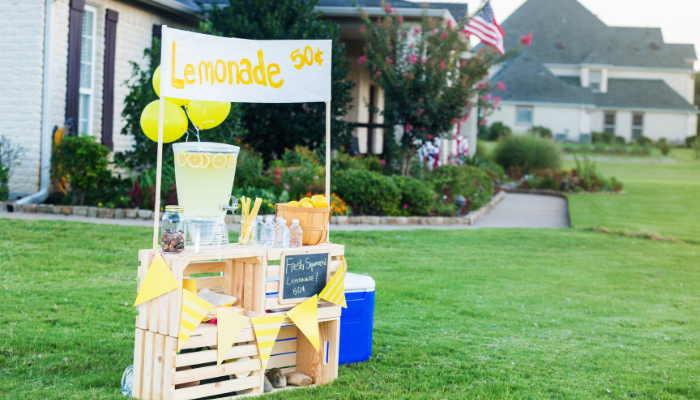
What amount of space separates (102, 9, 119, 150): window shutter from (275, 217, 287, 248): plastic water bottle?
27.7 feet

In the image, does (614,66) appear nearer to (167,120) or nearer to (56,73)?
(56,73)

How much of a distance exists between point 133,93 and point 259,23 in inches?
146

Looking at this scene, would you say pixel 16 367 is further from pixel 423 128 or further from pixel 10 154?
pixel 423 128

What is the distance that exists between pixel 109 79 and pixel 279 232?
28.3 feet

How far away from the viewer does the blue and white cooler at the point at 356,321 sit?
447 cm

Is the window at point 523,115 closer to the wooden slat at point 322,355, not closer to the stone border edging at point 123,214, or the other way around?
the stone border edging at point 123,214

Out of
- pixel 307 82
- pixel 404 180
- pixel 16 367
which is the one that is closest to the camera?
pixel 16 367

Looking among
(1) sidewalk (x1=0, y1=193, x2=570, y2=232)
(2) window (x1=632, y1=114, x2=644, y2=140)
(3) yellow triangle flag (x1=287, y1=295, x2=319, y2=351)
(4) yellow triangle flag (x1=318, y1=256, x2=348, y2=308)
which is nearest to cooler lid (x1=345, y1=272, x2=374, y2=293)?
(4) yellow triangle flag (x1=318, y1=256, x2=348, y2=308)

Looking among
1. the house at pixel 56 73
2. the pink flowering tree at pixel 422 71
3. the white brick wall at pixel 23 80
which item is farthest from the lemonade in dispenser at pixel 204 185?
the pink flowering tree at pixel 422 71

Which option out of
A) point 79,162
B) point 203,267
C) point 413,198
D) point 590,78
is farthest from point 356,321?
point 590,78

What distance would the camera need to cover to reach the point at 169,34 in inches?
144

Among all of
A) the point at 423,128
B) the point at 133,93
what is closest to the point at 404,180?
the point at 423,128

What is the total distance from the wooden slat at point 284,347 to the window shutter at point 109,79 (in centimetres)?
835

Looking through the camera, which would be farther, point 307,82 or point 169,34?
point 307,82
